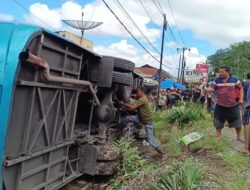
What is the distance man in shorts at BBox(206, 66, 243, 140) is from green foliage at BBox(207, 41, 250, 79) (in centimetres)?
5656

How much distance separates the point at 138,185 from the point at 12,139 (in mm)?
2060

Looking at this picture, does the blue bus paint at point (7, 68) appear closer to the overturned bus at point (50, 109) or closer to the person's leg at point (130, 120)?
the overturned bus at point (50, 109)

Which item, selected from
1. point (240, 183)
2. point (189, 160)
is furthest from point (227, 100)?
point (240, 183)

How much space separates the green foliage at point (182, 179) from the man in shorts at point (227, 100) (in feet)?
11.8

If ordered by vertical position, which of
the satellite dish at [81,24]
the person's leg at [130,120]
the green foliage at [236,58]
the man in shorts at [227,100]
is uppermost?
the green foliage at [236,58]

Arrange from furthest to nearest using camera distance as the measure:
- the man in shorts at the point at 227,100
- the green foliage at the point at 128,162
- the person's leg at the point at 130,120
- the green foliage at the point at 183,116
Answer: the green foliage at the point at 183,116
the person's leg at the point at 130,120
the man in shorts at the point at 227,100
the green foliage at the point at 128,162

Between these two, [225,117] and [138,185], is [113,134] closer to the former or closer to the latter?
[225,117]

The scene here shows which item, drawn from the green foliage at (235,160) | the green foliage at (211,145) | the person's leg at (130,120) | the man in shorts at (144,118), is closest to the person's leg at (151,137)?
the man in shorts at (144,118)

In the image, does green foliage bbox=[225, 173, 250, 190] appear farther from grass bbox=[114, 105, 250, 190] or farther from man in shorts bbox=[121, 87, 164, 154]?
man in shorts bbox=[121, 87, 164, 154]

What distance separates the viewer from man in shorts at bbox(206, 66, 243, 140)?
9273mm

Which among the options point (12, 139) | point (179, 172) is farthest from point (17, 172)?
point (179, 172)

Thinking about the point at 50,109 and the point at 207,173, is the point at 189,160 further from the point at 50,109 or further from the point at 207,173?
the point at 50,109

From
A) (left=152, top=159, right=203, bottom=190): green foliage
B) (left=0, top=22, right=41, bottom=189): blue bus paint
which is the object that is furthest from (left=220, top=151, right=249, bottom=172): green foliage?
(left=0, top=22, right=41, bottom=189): blue bus paint

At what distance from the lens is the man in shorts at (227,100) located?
9.27 m
